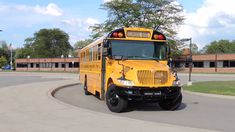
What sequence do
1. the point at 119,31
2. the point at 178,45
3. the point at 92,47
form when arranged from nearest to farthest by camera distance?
the point at 119,31 → the point at 92,47 → the point at 178,45

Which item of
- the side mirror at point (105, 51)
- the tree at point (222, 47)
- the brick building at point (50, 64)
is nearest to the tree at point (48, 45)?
the brick building at point (50, 64)

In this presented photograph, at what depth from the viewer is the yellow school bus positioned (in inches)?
487

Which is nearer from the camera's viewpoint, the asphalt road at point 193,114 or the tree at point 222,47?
the asphalt road at point 193,114

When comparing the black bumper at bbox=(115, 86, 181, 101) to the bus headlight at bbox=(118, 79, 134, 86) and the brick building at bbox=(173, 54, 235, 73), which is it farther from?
the brick building at bbox=(173, 54, 235, 73)

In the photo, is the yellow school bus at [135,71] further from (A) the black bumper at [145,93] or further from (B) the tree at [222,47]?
(B) the tree at [222,47]

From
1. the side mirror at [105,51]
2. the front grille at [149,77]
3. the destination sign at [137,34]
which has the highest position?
the destination sign at [137,34]

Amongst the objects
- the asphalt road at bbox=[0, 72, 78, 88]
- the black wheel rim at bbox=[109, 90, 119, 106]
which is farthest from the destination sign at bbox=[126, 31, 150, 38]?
the asphalt road at bbox=[0, 72, 78, 88]

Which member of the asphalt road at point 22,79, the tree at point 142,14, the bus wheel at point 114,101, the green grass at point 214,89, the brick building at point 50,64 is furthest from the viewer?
the brick building at point 50,64

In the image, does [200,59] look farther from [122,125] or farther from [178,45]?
[122,125]

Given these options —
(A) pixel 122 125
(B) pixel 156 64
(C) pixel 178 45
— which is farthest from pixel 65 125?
(C) pixel 178 45

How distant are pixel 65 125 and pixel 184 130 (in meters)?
2.95

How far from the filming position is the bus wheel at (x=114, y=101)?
41.2ft

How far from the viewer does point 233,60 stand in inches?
2874

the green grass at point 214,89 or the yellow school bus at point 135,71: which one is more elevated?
the yellow school bus at point 135,71
